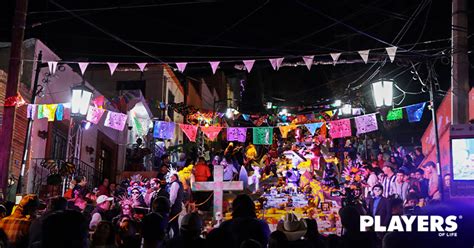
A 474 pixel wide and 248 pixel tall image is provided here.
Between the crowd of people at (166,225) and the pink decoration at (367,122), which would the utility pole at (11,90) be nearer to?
the crowd of people at (166,225)

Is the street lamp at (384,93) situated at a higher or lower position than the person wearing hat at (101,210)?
higher

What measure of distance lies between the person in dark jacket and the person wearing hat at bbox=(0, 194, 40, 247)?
10.2 ft

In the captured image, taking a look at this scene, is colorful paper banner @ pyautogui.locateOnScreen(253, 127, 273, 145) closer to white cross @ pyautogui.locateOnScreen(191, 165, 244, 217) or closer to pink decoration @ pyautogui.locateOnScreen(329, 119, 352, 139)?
pink decoration @ pyautogui.locateOnScreen(329, 119, 352, 139)

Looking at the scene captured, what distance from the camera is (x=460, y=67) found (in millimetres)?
12422

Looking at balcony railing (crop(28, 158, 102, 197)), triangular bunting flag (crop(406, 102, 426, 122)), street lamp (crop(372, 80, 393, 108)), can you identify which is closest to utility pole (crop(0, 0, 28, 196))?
balcony railing (crop(28, 158, 102, 197))

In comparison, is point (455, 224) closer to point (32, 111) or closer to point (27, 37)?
point (32, 111)

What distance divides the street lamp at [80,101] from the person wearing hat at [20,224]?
8.59 m

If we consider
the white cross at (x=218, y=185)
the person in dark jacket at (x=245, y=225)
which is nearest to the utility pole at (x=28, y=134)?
the white cross at (x=218, y=185)

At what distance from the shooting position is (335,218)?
16375mm

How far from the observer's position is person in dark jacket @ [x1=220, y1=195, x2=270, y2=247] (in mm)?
5988

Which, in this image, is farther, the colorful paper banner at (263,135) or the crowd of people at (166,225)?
the colorful paper banner at (263,135)

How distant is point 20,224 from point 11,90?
706 cm

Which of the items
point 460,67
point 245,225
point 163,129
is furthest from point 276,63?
point 245,225

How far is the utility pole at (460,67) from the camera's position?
1225 centimetres
